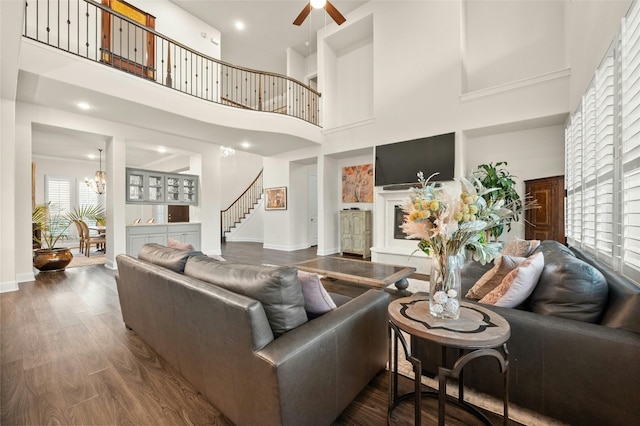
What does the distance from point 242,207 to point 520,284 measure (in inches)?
379

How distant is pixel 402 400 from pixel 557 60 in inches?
226

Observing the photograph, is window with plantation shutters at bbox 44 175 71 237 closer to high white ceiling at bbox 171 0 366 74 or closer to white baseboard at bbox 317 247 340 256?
high white ceiling at bbox 171 0 366 74

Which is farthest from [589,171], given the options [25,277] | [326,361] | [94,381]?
[25,277]

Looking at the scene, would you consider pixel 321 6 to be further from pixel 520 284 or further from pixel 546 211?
pixel 546 211

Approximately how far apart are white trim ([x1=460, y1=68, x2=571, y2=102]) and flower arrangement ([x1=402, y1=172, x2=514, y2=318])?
4.22 metres

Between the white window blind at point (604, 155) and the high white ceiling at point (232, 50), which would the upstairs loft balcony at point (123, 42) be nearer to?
the high white ceiling at point (232, 50)

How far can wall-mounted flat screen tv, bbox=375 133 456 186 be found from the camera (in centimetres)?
494

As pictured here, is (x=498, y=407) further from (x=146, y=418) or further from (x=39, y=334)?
(x=39, y=334)

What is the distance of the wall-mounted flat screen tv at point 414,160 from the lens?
4.94 meters

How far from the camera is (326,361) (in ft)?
4.38

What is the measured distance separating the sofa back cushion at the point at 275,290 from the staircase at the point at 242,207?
8.42 m

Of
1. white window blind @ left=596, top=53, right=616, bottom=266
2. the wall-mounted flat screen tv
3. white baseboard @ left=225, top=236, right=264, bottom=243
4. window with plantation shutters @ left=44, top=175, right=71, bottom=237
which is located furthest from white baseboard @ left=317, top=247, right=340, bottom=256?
window with plantation shutters @ left=44, top=175, right=71, bottom=237

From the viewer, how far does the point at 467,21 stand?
201 inches

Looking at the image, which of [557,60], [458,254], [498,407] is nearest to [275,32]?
[557,60]
